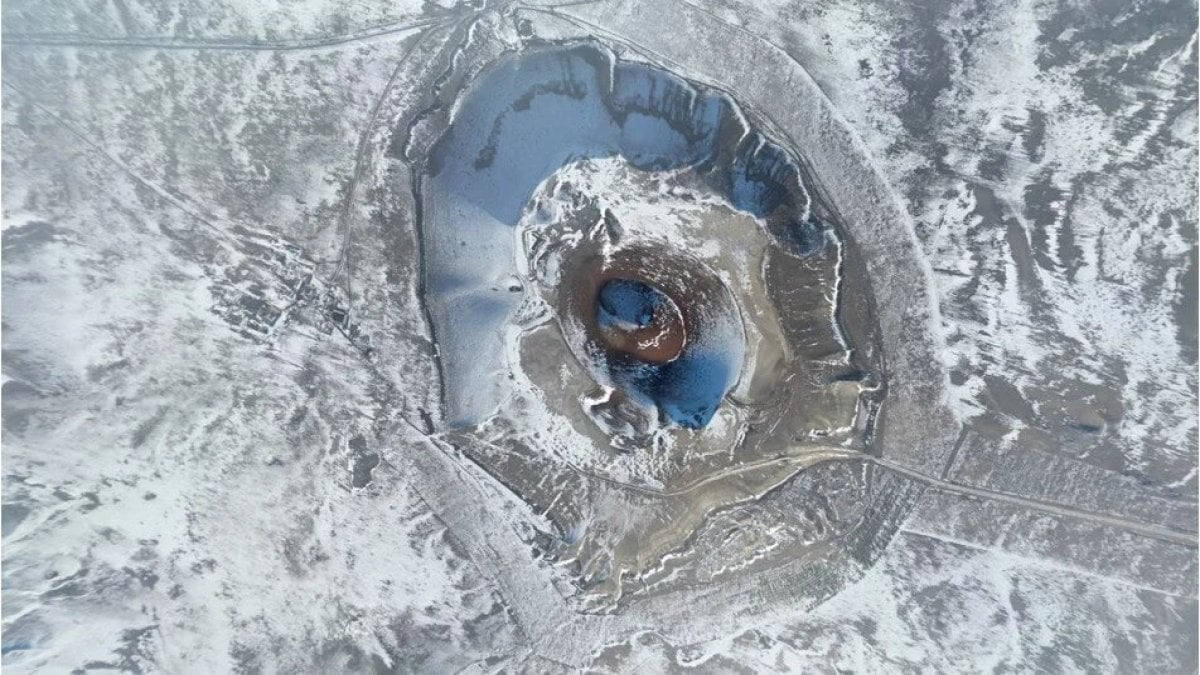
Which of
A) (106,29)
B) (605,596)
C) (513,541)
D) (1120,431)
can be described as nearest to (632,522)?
(605,596)

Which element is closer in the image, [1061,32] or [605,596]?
[1061,32]

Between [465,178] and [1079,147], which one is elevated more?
[1079,147]

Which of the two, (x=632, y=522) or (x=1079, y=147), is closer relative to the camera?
(x=1079, y=147)

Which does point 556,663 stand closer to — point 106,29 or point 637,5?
point 637,5

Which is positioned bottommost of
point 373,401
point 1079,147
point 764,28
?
point 373,401

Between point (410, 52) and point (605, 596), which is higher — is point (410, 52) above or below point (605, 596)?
above

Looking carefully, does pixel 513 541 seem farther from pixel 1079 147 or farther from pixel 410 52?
pixel 1079 147

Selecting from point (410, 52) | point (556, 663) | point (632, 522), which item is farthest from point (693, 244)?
point (556, 663)
